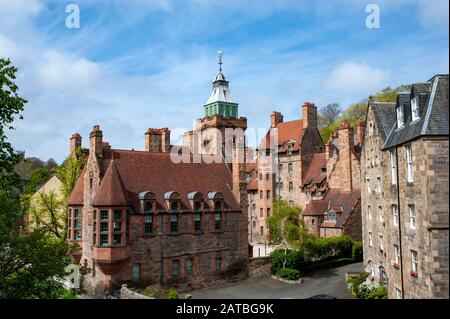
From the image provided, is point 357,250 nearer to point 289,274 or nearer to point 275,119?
point 289,274

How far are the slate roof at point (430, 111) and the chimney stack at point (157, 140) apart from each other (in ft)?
82.6

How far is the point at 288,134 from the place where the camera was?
58.0m

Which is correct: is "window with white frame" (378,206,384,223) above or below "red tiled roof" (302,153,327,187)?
below

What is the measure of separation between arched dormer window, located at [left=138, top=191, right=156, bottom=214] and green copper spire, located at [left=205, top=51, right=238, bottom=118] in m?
31.1

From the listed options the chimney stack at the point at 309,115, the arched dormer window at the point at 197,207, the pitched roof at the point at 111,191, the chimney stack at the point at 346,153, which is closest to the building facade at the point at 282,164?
the chimney stack at the point at 309,115

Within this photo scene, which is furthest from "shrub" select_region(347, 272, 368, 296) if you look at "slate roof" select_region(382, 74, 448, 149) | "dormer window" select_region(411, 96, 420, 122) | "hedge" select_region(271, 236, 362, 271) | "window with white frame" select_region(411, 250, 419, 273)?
"dormer window" select_region(411, 96, 420, 122)

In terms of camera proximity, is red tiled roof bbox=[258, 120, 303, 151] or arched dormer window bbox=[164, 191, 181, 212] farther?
red tiled roof bbox=[258, 120, 303, 151]

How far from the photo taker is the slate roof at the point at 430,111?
19828 mm

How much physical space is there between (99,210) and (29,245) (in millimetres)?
10628

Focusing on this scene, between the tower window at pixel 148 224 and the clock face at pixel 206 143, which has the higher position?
the clock face at pixel 206 143

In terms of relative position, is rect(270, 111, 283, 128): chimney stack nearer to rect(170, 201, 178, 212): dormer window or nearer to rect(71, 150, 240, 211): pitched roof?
rect(71, 150, 240, 211): pitched roof

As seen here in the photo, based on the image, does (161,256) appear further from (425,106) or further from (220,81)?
(220,81)

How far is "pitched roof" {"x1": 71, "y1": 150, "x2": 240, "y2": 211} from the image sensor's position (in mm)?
32812

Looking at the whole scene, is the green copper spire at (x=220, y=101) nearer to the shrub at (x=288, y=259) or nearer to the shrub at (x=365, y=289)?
the shrub at (x=288, y=259)
